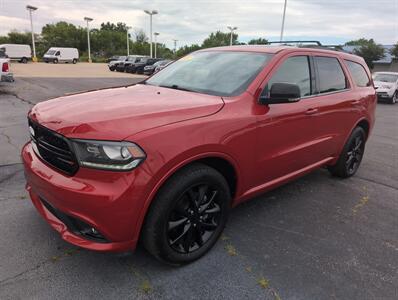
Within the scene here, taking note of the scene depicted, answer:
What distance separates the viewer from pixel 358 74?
5.11 meters

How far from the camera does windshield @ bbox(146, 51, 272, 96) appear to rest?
3.31 m

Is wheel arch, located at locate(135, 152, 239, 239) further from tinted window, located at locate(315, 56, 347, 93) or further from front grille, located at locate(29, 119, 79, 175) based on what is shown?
tinted window, located at locate(315, 56, 347, 93)

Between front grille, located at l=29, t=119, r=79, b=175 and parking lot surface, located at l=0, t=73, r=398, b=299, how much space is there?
785 mm

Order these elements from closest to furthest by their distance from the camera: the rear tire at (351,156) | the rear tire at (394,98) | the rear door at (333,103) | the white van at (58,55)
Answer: the rear door at (333,103) < the rear tire at (351,156) < the rear tire at (394,98) < the white van at (58,55)

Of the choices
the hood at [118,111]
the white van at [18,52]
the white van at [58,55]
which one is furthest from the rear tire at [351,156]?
the white van at [58,55]

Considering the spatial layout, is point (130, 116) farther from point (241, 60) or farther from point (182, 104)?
point (241, 60)

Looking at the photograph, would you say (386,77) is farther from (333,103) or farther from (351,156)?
(333,103)

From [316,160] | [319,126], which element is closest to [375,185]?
[316,160]

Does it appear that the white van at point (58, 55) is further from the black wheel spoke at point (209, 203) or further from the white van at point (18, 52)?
the black wheel spoke at point (209, 203)

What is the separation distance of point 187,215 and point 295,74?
2020mm

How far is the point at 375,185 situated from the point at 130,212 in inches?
160

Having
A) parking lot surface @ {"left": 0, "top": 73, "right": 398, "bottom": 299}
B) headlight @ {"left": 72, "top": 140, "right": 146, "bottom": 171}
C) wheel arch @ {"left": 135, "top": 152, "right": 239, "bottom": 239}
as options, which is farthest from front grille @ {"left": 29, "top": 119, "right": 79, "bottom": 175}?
parking lot surface @ {"left": 0, "top": 73, "right": 398, "bottom": 299}

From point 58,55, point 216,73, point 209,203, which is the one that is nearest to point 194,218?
point 209,203

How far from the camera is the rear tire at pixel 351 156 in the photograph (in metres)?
4.91
